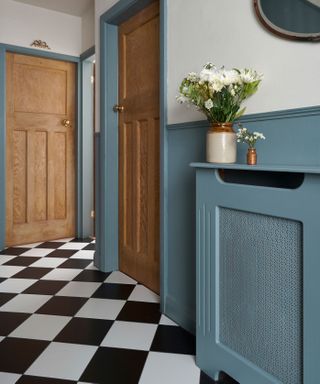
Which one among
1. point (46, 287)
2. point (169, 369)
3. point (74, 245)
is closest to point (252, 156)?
point (169, 369)

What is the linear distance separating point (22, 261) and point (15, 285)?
0.61m

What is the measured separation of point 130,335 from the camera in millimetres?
1790

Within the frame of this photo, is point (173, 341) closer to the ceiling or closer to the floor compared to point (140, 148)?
closer to the floor

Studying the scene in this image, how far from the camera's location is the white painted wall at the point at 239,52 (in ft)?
4.23

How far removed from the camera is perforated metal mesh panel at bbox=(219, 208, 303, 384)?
110 centimetres

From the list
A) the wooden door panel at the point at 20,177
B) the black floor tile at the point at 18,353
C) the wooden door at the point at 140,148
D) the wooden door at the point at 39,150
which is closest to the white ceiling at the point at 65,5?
the wooden door at the point at 39,150

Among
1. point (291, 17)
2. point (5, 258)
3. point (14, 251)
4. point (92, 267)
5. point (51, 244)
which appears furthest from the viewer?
point (51, 244)

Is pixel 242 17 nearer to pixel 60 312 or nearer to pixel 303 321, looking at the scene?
pixel 303 321

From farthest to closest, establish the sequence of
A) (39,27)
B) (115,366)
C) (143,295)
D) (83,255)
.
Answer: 1. (39,27)
2. (83,255)
3. (143,295)
4. (115,366)

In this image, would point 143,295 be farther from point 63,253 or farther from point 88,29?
point 88,29

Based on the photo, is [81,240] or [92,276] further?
[81,240]

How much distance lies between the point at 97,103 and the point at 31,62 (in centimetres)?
122

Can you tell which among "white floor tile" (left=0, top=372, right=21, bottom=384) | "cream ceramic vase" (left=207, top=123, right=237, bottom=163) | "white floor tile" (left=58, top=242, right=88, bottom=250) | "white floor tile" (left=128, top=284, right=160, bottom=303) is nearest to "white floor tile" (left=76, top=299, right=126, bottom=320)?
"white floor tile" (left=128, top=284, right=160, bottom=303)

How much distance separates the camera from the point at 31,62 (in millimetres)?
3586
